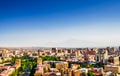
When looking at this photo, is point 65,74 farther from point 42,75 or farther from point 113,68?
point 113,68

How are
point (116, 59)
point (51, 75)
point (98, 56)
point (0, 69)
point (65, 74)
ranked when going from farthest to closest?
1. point (98, 56)
2. point (116, 59)
3. point (0, 69)
4. point (51, 75)
5. point (65, 74)

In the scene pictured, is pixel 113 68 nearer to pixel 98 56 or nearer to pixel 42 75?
pixel 42 75

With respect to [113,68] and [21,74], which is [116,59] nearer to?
[113,68]

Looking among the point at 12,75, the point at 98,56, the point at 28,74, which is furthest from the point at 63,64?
the point at 98,56

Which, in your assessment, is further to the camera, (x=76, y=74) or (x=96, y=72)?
(x=96, y=72)

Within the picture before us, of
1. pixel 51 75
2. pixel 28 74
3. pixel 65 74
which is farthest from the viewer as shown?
pixel 28 74

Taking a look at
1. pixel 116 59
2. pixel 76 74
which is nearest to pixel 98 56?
pixel 116 59

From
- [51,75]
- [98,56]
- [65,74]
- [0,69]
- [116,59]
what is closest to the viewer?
[65,74]

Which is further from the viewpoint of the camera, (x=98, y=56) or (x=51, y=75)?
(x=98, y=56)
